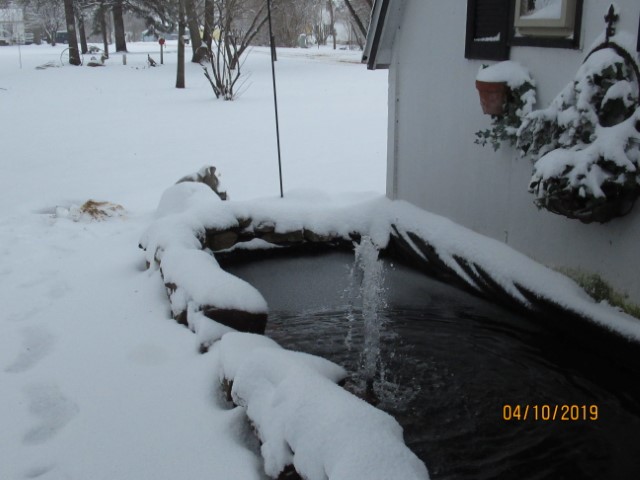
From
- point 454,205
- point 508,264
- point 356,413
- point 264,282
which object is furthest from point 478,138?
point 356,413

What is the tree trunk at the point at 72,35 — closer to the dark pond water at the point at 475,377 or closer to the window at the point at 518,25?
the dark pond water at the point at 475,377

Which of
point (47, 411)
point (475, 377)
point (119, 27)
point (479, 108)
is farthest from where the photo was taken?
point (119, 27)

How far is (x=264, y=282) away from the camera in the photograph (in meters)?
5.39

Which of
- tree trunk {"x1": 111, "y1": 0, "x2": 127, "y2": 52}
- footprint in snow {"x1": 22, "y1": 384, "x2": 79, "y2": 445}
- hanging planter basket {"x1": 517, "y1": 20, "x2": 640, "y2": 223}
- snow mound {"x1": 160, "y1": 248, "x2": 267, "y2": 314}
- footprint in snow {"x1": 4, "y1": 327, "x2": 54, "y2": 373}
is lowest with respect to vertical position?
footprint in snow {"x1": 4, "y1": 327, "x2": 54, "y2": 373}

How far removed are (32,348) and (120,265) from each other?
1607 mm

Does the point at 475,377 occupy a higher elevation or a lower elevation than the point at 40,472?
lower

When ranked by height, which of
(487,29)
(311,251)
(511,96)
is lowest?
(311,251)

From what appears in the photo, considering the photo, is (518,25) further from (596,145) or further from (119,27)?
(119,27)

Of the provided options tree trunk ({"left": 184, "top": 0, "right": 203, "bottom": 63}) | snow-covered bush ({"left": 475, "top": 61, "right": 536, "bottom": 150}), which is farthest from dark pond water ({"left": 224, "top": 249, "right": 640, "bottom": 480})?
tree trunk ({"left": 184, "top": 0, "right": 203, "bottom": 63})

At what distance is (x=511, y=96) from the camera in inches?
179

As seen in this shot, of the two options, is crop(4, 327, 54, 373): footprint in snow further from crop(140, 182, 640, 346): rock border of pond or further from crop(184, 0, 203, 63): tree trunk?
crop(184, 0, 203, 63): tree trunk

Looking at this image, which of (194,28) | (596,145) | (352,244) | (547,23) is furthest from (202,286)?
(194,28)

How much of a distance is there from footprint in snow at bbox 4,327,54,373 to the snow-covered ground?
1 centimetres

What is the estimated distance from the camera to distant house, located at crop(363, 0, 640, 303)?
13.0 feet
